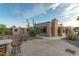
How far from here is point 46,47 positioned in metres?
2.09

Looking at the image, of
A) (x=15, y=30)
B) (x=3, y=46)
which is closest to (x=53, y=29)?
(x=15, y=30)

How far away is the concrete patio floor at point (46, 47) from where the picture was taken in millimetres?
2074

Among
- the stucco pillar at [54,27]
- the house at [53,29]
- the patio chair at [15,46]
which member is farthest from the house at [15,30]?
the stucco pillar at [54,27]

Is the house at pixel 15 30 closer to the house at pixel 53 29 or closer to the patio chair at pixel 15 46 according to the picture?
the patio chair at pixel 15 46

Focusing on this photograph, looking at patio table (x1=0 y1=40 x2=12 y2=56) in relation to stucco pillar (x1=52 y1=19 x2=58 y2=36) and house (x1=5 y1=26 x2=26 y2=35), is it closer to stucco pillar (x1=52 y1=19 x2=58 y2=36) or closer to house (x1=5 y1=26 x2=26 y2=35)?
house (x1=5 y1=26 x2=26 y2=35)

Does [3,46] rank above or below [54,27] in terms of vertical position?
below

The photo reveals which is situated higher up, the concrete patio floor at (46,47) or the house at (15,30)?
the house at (15,30)

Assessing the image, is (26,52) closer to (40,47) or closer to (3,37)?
(40,47)

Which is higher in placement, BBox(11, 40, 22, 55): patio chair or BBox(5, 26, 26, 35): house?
BBox(5, 26, 26, 35): house

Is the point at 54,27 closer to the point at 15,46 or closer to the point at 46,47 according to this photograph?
the point at 46,47

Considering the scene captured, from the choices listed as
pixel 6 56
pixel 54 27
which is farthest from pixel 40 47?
pixel 6 56

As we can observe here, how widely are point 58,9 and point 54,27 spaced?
236 millimetres

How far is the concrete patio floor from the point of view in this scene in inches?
81.7

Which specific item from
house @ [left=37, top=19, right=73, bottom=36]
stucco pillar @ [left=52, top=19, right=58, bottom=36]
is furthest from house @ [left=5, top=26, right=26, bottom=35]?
stucco pillar @ [left=52, top=19, right=58, bottom=36]
